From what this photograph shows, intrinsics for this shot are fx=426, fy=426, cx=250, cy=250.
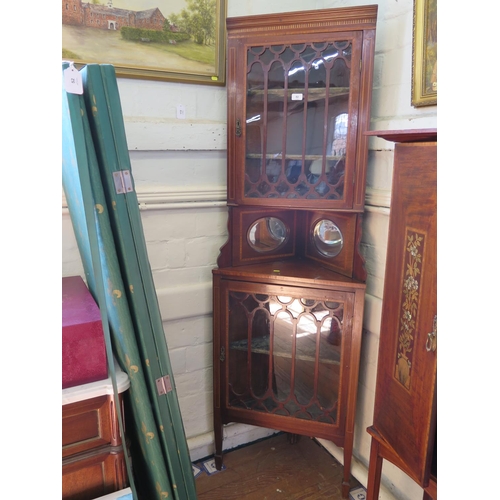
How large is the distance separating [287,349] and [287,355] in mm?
25

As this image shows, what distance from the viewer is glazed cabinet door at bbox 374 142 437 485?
95 cm

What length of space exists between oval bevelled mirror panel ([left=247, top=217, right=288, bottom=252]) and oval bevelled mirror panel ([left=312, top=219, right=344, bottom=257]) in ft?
0.45

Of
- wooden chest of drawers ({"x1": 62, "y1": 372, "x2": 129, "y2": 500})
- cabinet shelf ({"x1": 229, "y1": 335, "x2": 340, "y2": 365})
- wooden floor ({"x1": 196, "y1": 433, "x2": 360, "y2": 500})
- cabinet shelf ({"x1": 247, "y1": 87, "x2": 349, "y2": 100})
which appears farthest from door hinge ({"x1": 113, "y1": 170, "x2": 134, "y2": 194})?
wooden floor ({"x1": 196, "y1": 433, "x2": 360, "y2": 500})

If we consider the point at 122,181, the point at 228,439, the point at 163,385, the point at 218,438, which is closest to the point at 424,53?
the point at 122,181

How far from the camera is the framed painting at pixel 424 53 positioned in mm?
1295

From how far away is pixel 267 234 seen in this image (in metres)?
1.82

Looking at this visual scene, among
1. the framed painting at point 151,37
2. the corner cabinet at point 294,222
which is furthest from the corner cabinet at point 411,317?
the framed painting at point 151,37

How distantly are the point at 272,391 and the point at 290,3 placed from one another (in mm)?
1606

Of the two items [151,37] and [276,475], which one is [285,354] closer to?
[276,475]

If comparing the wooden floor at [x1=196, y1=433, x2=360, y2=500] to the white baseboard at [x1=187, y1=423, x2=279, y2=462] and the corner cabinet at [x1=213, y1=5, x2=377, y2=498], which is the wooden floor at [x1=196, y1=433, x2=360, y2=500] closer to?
the white baseboard at [x1=187, y1=423, x2=279, y2=462]
